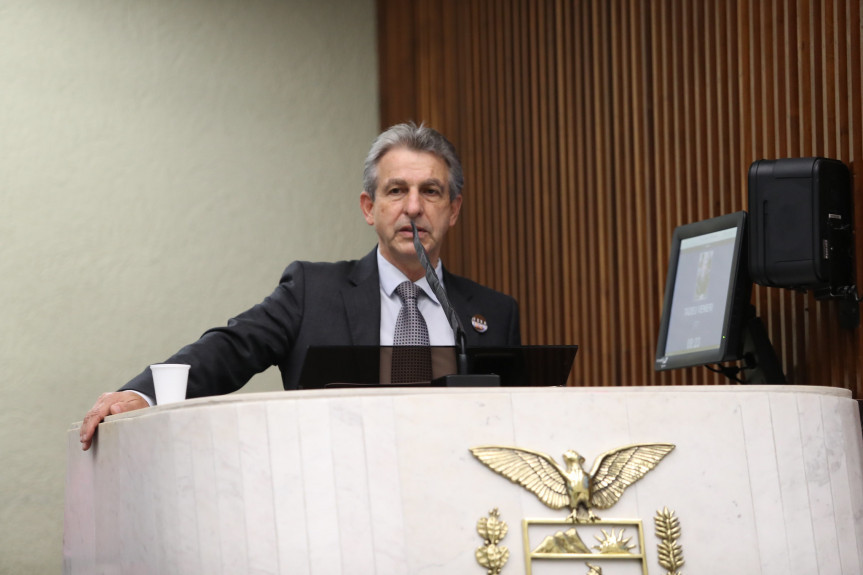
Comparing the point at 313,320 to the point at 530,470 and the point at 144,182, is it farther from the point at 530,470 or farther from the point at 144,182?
the point at 144,182

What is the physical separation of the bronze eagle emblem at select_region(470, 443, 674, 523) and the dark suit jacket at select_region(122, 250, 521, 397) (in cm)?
123

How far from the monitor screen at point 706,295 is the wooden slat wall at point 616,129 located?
296 mm

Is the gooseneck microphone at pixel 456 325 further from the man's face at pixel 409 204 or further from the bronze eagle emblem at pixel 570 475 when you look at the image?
the man's face at pixel 409 204

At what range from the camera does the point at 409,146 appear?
11.0 ft

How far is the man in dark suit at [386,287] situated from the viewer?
321cm

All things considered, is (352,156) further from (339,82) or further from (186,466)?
(186,466)

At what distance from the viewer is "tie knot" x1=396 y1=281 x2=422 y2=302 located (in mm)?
3289

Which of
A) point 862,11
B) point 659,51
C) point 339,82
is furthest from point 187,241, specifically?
point 862,11

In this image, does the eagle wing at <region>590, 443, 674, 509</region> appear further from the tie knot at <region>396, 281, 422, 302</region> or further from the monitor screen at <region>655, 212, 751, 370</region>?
the monitor screen at <region>655, 212, 751, 370</region>

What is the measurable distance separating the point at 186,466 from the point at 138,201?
3.32 metres

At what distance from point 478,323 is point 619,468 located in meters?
1.57

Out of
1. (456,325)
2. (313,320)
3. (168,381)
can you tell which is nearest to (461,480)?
(456,325)

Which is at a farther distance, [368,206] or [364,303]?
[368,206]

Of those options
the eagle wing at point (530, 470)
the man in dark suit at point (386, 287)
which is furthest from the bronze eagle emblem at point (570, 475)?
the man in dark suit at point (386, 287)
